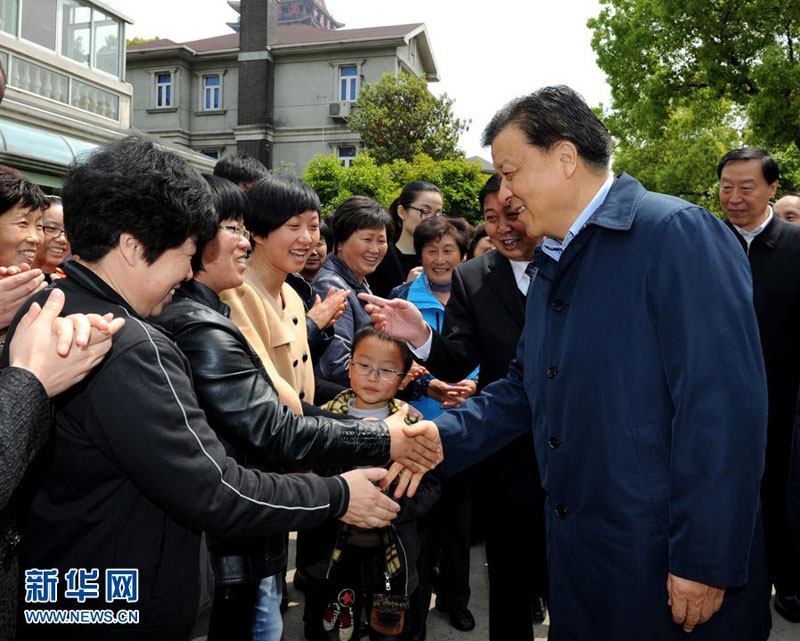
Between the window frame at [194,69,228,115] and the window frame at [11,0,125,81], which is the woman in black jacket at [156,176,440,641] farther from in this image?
the window frame at [194,69,228,115]

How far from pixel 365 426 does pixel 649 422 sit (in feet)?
3.73

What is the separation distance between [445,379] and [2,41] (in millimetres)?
16341

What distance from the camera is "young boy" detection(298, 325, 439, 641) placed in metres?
3.17

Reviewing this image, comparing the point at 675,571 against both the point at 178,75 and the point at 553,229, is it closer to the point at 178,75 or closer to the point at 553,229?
the point at 553,229

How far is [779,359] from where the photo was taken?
167 inches

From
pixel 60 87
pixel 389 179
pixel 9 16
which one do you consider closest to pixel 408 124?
pixel 389 179

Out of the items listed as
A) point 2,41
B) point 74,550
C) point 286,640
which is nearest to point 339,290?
point 286,640

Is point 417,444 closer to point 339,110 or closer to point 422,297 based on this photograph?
point 422,297

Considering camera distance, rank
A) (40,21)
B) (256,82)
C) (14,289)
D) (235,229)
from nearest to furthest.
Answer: (14,289), (235,229), (40,21), (256,82)

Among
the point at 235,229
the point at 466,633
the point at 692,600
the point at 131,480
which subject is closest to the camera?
the point at 131,480

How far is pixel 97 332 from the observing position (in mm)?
1519

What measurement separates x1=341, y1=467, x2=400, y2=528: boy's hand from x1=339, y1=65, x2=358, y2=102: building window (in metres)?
30.5

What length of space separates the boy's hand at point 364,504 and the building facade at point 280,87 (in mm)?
28348

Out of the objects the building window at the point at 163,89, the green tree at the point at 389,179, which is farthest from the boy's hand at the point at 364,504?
the building window at the point at 163,89
